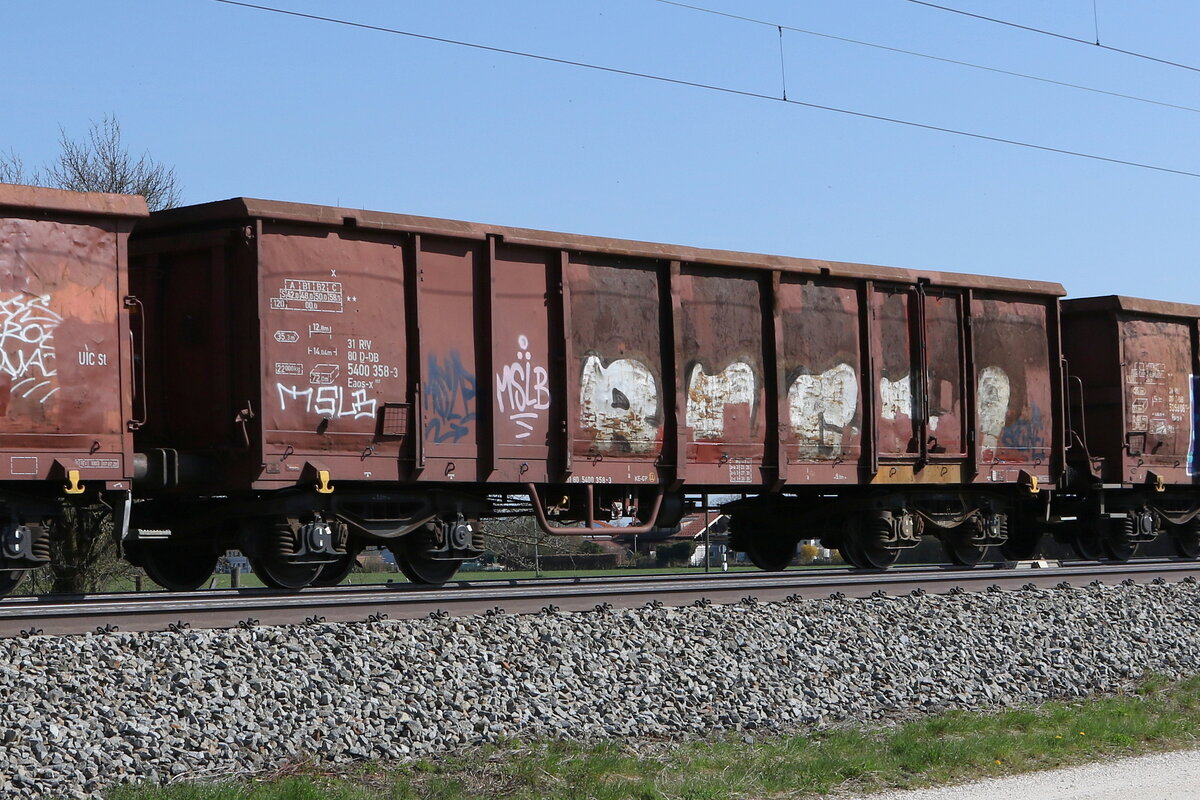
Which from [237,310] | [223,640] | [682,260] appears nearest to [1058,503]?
[682,260]

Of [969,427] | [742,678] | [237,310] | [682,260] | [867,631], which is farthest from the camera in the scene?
[969,427]

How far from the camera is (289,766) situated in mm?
6887

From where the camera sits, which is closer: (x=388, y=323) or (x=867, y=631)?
(x=867, y=631)

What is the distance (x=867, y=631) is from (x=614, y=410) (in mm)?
3897

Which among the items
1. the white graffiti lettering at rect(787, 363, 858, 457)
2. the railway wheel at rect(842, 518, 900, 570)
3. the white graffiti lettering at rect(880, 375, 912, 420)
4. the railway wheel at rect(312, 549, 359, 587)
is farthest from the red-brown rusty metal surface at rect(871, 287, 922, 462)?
the railway wheel at rect(312, 549, 359, 587)

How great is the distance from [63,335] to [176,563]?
345 cm

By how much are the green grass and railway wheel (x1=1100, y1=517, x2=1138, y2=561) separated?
8.84m

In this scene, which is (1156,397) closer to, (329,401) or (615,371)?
(615,371)

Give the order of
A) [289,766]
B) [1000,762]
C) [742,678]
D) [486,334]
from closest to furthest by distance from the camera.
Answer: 1. [289,766]
2. [1000,762]
3. [742,678]
4. [486,334]

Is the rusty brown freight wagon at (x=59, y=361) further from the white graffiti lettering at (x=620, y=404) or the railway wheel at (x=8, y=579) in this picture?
the white graffiti lettering at (x=620, y=404)

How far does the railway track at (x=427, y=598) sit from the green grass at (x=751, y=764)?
6.51 feet

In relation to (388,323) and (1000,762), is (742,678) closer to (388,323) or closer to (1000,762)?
(1000,762)

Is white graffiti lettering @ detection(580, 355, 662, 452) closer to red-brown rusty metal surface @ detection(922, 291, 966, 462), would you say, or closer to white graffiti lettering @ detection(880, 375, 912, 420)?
white graffiti lettering @ detection(880, 375, 912, 420)

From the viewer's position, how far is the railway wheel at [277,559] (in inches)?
446
